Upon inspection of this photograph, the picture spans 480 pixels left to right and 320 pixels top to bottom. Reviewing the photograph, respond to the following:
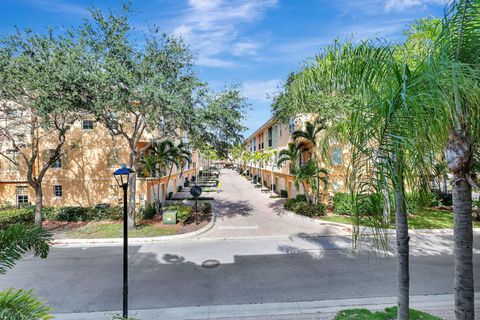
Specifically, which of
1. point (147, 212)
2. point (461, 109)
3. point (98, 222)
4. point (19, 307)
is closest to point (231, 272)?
point (19, 307)

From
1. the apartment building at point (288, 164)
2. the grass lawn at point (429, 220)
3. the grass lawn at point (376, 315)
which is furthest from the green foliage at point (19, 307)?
the grass lawn at point (429, 220)

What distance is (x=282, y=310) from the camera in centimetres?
688

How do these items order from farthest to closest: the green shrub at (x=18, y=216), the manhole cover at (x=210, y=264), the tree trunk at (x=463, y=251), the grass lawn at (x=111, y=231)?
the green shrub at (x=18, y=216) < the grass lawn at (x=111, y=231) < the manhole cover at (x=210, y=264) < the tree trunk at (x=463, y=251)

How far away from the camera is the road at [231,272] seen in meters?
7.66

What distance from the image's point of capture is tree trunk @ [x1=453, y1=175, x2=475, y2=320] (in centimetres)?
390

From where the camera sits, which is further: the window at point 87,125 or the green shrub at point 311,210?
the window at point 87,125

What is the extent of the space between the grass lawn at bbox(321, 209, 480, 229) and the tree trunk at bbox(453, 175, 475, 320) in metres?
9.92

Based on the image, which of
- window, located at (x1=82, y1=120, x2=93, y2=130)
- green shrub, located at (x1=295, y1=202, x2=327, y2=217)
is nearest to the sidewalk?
green shrub, located at (x1=295, y1=202, x2=327, y2=217)

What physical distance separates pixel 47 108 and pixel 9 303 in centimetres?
1148

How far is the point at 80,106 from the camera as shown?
12.4m

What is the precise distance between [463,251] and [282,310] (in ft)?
15.1

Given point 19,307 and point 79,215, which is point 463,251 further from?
point 79,215

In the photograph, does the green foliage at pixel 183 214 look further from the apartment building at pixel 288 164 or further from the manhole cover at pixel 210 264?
the apartment building at pixel 288 164

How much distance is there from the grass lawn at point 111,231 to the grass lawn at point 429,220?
1041cm
